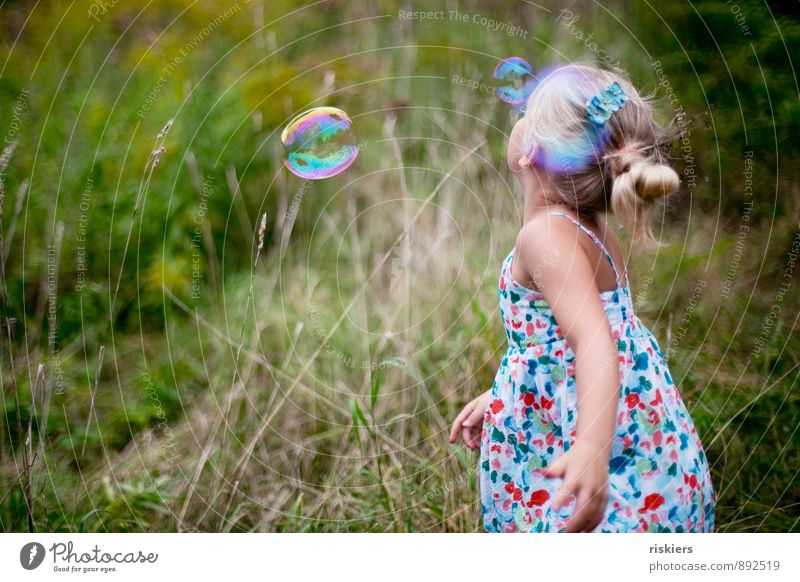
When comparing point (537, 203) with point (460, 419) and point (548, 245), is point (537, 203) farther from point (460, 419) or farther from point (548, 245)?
point (460, 419)

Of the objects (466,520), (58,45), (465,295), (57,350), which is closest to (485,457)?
(466,520)

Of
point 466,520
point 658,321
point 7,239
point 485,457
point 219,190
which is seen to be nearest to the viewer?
point 485,457

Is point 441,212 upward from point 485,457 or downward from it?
upward

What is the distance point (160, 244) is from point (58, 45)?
Answer: 609 mm

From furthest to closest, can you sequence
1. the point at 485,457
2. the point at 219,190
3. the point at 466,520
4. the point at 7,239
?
the point at 219,190
the point at 7,239
the point at 466,520
the point at 485,457

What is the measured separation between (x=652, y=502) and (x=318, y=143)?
2.93 ft

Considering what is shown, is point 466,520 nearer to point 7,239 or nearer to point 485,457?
point 485,457

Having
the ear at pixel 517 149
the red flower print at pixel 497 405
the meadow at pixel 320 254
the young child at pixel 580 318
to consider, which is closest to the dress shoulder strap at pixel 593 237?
the young child at pixel 580 318

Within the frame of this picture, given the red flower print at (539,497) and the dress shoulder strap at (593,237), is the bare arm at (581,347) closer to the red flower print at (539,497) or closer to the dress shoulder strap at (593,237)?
the dress shoulder strap at (593,237)

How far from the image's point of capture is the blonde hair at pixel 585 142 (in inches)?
48.8

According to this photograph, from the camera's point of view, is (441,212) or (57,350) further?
(441,212)
